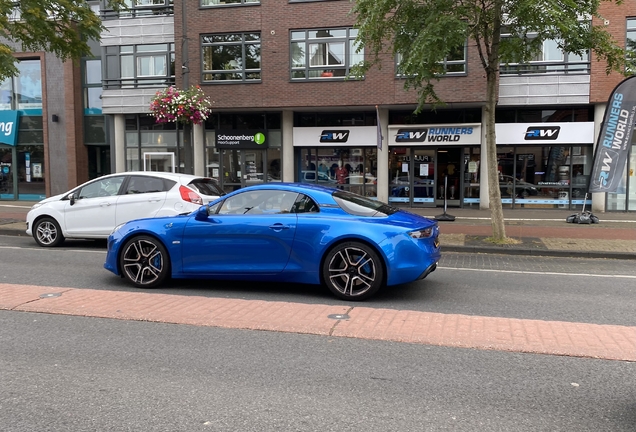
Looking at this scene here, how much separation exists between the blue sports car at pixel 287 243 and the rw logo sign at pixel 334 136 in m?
13.8

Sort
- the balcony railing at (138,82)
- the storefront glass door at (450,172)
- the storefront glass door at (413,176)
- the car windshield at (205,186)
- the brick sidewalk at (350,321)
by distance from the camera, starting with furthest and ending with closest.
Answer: the balcony railing at (138,82) → the storefront glass door at (413,176) → the storefront glass door at (450,172) → the car windshield at (205,186) → the brick sidewalk at (350,321)

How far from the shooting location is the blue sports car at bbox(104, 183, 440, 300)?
22.0 ft

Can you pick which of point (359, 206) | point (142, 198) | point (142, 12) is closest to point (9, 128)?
point (142, 12)

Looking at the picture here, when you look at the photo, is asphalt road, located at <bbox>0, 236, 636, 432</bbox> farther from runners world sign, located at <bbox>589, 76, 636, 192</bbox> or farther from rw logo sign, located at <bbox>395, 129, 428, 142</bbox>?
rw logo sign, located at <bbox>395, 129, 428, 142</bbox>

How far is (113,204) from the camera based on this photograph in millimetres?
11273

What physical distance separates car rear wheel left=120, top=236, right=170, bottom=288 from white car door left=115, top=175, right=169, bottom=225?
3644 millimetres

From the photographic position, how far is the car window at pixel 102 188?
1148cm

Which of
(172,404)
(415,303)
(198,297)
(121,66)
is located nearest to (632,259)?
(415,303)

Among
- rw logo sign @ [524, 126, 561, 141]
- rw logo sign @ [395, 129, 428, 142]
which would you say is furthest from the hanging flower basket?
rw logo sign @ [524, 126, 561, 141]

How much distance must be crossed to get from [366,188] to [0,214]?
1286 centimetres

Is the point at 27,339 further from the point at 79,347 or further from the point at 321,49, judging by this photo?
the point at 321,49

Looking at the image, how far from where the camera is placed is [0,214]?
1814 centimetres

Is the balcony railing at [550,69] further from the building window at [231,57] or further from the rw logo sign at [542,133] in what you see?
the building window at [231,57]

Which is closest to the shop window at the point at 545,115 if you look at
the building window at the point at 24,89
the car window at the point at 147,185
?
the car window at the point at 147,185
